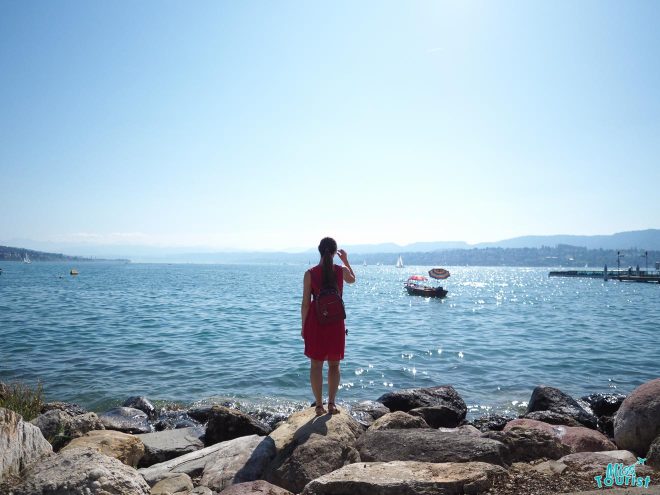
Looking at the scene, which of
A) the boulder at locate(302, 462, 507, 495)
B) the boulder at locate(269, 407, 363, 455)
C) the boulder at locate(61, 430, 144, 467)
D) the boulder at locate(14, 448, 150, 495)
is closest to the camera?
the boulder at locate(14, 448, 150, 495)

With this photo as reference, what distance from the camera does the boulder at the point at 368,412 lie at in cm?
862

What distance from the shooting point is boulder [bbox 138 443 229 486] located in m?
5.40

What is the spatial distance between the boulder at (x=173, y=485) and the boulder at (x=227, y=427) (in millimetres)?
2276

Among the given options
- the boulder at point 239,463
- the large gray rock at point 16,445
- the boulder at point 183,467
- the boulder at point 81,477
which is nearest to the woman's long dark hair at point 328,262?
the boulder at point 239,463

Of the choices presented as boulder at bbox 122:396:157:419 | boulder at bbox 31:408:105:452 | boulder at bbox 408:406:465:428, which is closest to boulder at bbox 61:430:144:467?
boulder at bbox 31:408:105:452

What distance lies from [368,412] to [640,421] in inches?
185

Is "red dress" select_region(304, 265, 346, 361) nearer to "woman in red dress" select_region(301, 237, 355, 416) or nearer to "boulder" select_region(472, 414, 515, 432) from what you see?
"woman in red dress" select_region(301, 237, 355, 416)

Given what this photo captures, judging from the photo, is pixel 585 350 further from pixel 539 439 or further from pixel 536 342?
pixel 539 439

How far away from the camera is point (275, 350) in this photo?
693 inches

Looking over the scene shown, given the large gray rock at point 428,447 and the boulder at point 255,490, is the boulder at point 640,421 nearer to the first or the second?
the large gray rock at point 428,447

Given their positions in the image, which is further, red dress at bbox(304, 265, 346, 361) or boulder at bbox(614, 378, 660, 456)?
red dress at bbox(304, 265, 346, 361)

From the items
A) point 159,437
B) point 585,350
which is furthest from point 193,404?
point 585,350

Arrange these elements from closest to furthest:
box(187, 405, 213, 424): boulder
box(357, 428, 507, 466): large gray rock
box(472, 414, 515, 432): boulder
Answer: box(357, 428, 507, 466): large gray rock, box(472, 414, 515, 432): boulder, box(187, 405, 213, 424): boulder

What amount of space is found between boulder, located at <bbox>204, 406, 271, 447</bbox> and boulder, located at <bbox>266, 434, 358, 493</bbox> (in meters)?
2.38
